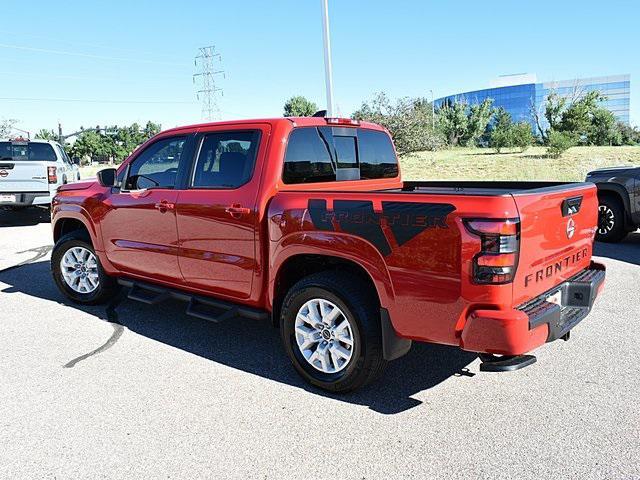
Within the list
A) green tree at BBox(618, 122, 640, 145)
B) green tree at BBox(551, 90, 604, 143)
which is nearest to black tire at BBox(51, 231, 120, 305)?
green tree at BBox(551, 90, 604, 143)

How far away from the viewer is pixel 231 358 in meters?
4.24

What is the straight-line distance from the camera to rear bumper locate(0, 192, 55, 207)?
39.3 ft

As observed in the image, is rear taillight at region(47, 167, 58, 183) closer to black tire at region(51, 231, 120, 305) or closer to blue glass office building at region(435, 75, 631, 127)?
black tire at region(51, 231, 120, 305)

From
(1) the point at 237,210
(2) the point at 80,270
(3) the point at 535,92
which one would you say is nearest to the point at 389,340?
(1) the point at 237,210

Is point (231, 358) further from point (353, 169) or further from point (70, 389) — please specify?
point (353, 169)

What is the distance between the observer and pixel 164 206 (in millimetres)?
4586

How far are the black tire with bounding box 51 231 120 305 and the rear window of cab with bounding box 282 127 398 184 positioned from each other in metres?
2.68

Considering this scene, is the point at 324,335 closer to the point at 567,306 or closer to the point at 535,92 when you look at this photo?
the point at 567,306

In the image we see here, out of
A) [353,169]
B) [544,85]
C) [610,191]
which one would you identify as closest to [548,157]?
[610,191]

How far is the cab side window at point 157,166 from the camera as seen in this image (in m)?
4.64

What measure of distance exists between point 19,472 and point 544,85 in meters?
146

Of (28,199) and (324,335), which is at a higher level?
(28,199)

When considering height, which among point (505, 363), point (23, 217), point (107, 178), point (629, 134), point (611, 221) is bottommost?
point (505, 363)

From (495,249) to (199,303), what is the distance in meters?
2.71
